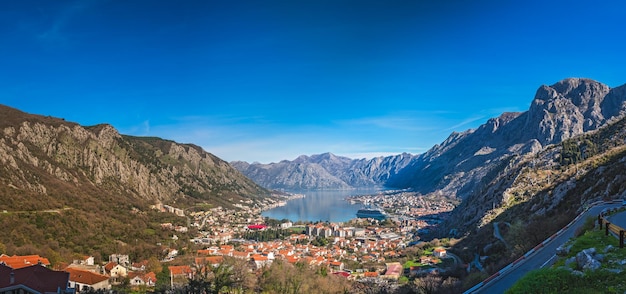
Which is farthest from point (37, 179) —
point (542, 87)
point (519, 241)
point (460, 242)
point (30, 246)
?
point (542, 87)

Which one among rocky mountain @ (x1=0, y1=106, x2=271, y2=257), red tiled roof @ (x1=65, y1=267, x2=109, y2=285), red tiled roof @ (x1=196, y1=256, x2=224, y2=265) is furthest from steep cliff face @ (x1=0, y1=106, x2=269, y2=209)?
red tiled roof @ (x1=65, y1=267, x2=109, y2=285)

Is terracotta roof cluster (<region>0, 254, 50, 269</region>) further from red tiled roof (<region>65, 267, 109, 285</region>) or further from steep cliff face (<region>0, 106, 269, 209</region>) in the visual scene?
steep cliff face (<region>0, 106, 269, 209</region>)

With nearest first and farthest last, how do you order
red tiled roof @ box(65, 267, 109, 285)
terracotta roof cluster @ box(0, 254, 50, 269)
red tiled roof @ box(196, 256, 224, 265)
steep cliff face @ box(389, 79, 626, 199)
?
red tiled roof @ box(65, 267, 109, 285), terracotta roof cluster @ box(0, 254, 50, 269), red tiled roof @ box(196, 256, 224, 265), steep cliff face @ box(389, 79, 626, 199)

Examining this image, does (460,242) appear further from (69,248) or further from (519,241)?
(69,248)

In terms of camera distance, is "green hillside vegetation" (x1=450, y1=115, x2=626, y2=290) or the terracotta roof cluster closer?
"green hillside vegetation" (x1=450, y1=115, x2=626, y2=290)

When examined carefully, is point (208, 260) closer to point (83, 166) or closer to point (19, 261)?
point (19, 261)

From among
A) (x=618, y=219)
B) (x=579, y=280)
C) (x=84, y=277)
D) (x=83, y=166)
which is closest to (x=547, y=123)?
(x=618, y=219)

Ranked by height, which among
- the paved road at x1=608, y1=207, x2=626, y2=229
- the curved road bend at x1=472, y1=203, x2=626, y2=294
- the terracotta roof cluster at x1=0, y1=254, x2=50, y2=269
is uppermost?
the paved road at x1=608, y1=207, x2=626, y2=229

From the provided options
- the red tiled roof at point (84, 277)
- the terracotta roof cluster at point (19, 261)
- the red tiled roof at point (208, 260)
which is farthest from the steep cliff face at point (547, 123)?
the terracotta roof cluster at point (19, 261)

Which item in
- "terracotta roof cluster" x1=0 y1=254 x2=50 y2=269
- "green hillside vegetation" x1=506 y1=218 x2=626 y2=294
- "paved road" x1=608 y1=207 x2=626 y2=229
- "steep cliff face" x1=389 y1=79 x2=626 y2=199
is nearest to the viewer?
"green hillside vegetation" x1=506 y1=218 x2=626 y2=294

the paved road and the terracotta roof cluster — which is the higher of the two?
the paved road
